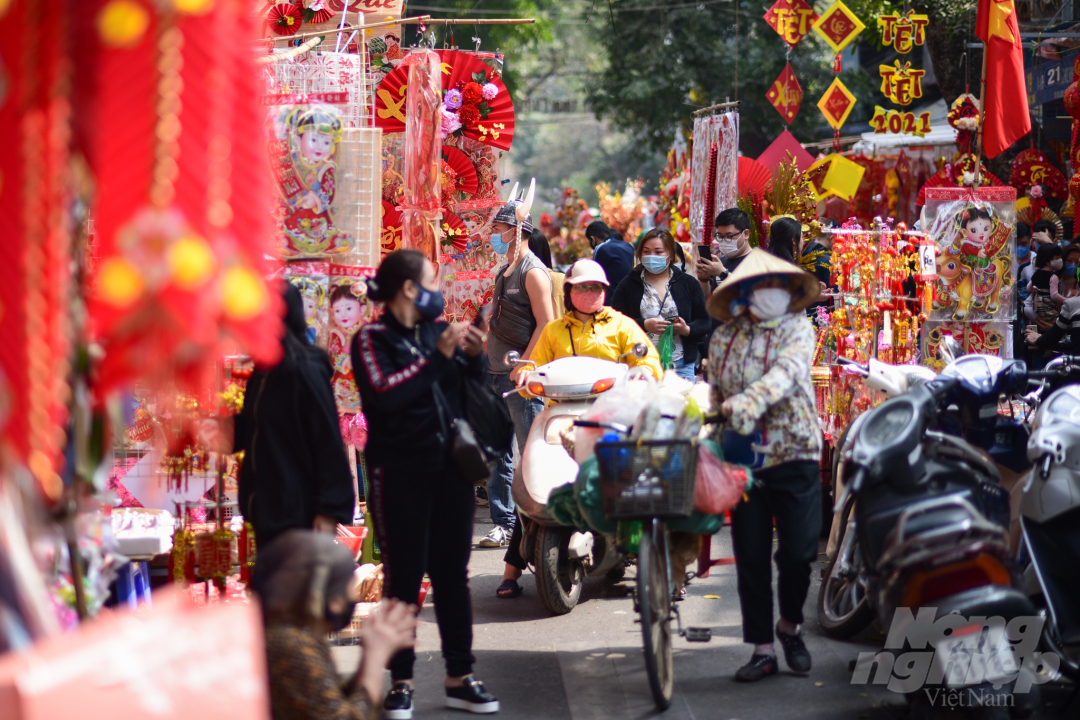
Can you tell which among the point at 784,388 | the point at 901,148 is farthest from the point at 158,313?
the point at 901,148

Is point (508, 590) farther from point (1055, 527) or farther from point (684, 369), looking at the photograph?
point (1055, 527)

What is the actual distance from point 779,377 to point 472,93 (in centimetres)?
473

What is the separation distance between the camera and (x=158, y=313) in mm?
1780

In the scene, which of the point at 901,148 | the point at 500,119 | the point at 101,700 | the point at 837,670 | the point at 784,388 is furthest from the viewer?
the point at 901,148

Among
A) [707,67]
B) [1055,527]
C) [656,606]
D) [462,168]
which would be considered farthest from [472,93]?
[707,67]

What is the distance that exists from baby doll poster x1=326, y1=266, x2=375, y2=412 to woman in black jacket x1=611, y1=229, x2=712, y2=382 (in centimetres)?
221

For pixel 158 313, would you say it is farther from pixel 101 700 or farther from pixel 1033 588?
pixel 1033 588

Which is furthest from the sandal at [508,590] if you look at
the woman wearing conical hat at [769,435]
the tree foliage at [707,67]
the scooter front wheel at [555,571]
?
the tree foliage at [707,67]

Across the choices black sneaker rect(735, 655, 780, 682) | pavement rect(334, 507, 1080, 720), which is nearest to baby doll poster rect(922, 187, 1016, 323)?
pavement rect(334, 507, 1080, 720)

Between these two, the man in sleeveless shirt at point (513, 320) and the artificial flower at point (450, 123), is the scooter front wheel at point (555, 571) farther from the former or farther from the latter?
→ the artificial flower at point (450, 123)

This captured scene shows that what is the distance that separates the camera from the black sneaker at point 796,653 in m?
4.86

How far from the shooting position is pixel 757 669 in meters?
4.80

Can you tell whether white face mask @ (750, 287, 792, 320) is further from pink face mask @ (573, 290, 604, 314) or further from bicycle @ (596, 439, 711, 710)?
pink face mask @ (573, 290, 604, 314)

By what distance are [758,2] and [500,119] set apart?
15.9 m
